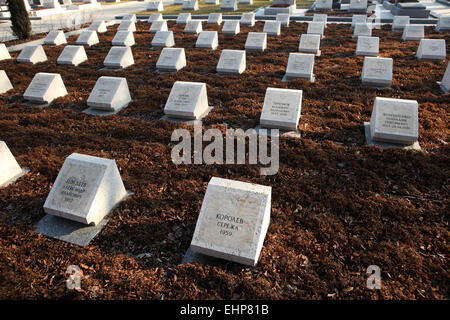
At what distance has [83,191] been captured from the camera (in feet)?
16.8

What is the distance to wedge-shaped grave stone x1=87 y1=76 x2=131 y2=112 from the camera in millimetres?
9344

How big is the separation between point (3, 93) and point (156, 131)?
7587 mm

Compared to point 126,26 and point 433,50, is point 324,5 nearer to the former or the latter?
point 433,50

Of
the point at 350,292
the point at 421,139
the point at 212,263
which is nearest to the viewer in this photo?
the point at 350,292

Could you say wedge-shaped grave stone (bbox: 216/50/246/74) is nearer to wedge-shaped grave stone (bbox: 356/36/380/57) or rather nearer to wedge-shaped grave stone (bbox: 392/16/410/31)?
wedge-shaped grave stone (bbox: 356/36/380/57)

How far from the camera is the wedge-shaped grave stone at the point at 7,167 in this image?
6.28m

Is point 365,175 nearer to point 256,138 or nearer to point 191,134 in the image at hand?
point 256,138

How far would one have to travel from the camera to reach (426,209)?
5.36 meters

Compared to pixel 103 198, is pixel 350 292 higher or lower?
lower

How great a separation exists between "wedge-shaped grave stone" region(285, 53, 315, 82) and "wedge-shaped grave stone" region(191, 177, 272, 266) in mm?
7898

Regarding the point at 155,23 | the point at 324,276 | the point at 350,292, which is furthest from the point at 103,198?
the point at 155,23

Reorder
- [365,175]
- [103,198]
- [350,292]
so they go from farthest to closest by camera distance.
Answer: [365,175]
[103,198]
[350,292]

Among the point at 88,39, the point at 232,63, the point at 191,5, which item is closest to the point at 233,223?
the point at 232,63

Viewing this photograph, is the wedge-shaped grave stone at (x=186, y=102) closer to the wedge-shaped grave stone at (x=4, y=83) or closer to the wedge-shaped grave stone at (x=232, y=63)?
the wedge-shaped grave stone at (x=232, y=63)
